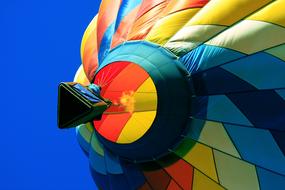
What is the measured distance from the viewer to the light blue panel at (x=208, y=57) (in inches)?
195

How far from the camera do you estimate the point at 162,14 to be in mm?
5305

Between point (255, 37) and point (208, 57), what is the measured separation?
44 cm

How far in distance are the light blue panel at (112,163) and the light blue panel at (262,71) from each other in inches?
59.1

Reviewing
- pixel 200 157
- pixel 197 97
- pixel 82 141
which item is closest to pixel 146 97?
pixel 197 97

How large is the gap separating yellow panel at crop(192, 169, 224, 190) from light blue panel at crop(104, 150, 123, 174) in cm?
76

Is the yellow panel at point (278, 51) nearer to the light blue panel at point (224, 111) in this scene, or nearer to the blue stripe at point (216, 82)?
the blue stripe at point (216, 82)

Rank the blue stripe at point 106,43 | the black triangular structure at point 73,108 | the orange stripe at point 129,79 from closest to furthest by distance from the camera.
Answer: the black triangular structure at point 73,108, the orange stripe at point 129,79, the blue stripe at point 106,43

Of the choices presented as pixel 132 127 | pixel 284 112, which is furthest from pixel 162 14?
pixel 284 112

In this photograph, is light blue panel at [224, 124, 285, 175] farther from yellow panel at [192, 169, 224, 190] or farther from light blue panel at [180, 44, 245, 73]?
light blue panel at [180, 44, 245, 73]

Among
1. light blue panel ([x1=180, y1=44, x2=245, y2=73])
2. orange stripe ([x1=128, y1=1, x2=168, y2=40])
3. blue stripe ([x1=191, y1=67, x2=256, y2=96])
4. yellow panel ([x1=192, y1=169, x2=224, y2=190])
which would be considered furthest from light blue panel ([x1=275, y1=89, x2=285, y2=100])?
orange stripe ([x1=128, y1=1, x2=168, y2=40])

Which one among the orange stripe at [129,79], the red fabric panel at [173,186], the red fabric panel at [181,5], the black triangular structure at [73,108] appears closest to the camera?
the black triangular structure at [73,108]

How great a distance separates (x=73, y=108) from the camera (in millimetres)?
4734

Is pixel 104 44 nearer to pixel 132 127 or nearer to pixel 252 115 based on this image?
pixel 132 127

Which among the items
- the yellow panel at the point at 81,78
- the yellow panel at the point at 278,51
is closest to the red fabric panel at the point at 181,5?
the yellow panel at the point at 278,51
